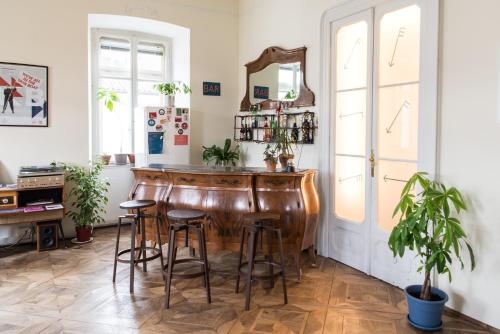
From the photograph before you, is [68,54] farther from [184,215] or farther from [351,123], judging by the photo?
[351,123]

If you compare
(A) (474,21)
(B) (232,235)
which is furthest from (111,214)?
(A) (474,21)

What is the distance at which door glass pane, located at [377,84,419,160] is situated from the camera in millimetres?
3758

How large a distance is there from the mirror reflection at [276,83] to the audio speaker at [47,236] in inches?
128

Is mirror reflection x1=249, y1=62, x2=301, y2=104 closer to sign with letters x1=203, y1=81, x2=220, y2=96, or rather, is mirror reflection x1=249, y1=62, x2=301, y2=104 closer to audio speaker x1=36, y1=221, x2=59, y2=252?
sign with letters x1=203, y1=81, x2=220, y2=96

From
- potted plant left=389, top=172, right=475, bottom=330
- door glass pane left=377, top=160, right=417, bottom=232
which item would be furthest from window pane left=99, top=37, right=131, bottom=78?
potted plant left=389, top=172, right=475, bottom=330

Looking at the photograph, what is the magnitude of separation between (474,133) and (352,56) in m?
1.77

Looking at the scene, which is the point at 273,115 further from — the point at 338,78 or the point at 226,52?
the point at 226,52

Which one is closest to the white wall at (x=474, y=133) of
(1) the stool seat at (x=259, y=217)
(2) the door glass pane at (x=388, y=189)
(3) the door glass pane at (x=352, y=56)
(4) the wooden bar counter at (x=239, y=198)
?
(2) the door glass pane at (x=388, y=189)

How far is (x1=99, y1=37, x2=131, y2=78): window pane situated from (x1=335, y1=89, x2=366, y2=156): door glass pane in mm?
3584

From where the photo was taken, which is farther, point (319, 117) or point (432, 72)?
point (319, 117)

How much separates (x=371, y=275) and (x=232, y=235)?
1.49 metres

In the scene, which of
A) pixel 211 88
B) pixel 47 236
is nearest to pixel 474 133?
pixel 211 88

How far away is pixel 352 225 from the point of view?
446 cm

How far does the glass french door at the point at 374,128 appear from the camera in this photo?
3.79 metres
